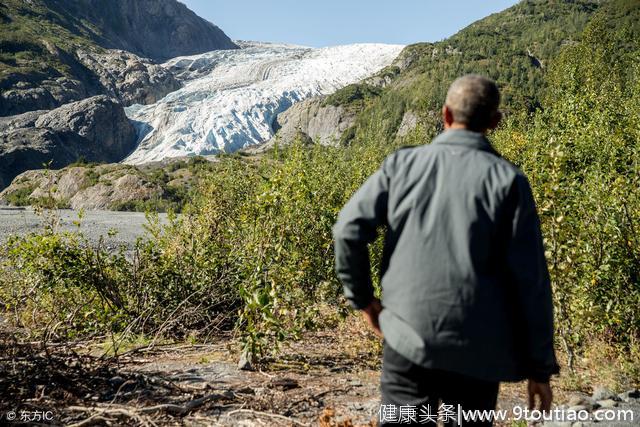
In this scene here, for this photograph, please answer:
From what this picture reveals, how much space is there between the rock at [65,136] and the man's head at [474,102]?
8154cm

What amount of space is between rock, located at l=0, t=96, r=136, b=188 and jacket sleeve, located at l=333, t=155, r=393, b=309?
267 feet

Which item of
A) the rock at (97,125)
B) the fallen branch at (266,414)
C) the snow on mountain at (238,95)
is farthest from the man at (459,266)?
the rock at (97,125)

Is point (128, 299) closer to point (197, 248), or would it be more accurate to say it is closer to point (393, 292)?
point (197, 248)

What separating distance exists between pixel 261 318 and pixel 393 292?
12.9 feet

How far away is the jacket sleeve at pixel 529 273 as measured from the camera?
1891 mm

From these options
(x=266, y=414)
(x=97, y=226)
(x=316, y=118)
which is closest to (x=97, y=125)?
(x=316, y=118)

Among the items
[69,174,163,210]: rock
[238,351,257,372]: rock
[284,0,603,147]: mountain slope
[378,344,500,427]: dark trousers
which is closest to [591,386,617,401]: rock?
[378,344,500,427]: dark trousers

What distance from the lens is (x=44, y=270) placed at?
679 centimetres

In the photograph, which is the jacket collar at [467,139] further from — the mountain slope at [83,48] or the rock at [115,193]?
the mountain slope at [83,48]

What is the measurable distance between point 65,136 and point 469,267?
108323 millimetres

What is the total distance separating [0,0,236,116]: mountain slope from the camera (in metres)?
108

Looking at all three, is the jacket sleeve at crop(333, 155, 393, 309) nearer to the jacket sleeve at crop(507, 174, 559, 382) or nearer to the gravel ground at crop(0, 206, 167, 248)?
the jacket sleeve at crop(507, 174, 559, 382)

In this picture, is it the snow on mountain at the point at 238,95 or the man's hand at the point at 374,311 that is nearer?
the man's hand at the point at 374,311

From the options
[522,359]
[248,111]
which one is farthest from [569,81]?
[248,111]
